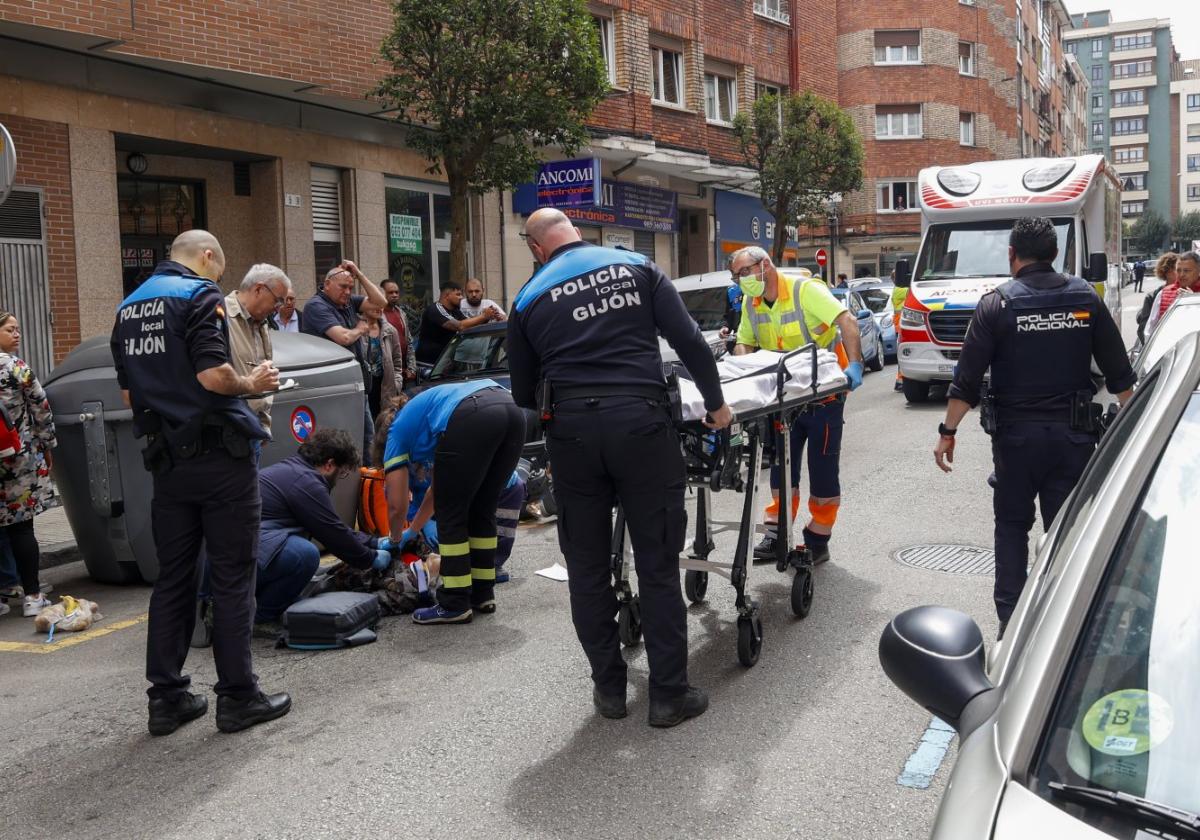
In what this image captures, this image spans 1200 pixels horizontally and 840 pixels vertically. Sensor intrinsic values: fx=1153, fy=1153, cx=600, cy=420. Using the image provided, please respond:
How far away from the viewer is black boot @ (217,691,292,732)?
179 inches

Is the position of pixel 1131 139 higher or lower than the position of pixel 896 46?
higher

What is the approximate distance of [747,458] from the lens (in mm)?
5449

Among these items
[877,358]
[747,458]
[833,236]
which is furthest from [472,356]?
[833,236]

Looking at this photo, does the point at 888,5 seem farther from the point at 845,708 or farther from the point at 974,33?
the point at 845,708

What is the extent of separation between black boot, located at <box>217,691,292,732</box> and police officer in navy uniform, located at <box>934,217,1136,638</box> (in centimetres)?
301

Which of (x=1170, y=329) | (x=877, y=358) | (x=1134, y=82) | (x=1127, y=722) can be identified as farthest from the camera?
(x=1134, y=82)

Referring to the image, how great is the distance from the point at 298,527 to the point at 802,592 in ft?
8.43

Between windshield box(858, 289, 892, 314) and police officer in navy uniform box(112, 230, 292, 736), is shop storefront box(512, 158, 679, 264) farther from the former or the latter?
police officer in navy uniform box(112, 230, 292, 736)

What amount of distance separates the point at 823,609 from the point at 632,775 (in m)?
2.21

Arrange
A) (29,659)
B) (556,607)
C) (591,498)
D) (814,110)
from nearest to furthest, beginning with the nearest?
(591,498) < (29,659) < (556,607) < (814,110)

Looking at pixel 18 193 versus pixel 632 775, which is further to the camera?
pixel 18 193

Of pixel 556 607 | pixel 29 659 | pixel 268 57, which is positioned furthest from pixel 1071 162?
pixel 29 659

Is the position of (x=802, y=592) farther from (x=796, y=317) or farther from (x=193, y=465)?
(x=193, y=465)

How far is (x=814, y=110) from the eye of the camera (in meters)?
26.2
